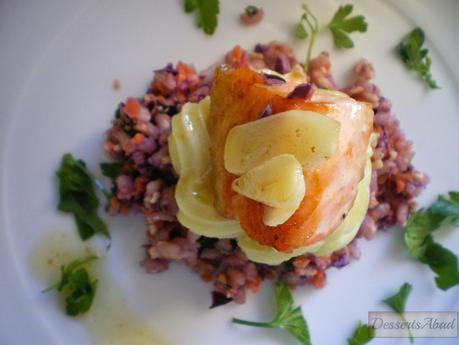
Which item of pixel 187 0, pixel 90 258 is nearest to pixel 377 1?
pixel 187 0

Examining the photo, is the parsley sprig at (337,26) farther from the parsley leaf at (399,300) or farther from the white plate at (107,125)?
the parsley leaf at (399,300)

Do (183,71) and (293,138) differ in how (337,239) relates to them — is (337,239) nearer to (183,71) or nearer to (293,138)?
(293,138)

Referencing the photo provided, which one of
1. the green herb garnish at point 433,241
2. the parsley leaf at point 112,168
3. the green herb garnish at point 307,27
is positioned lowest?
the parsley leaf at point 112,168

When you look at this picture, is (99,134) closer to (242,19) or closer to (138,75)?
(138,75)

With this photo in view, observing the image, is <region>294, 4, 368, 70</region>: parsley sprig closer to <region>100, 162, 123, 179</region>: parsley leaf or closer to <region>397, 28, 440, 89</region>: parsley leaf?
<region>397, 28, 440, 89</region>: parsley leaf

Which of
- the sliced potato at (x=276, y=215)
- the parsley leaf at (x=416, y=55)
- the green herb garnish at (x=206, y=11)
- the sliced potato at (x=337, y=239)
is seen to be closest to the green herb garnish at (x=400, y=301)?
the sliced potato at (x=337, y=239)

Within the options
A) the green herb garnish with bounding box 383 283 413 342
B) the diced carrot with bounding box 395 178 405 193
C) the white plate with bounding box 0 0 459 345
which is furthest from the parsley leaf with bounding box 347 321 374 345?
the diced carrot with bounding box 395 178 405 193
